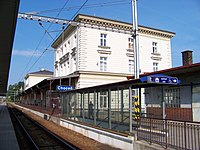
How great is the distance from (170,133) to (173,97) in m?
6.54

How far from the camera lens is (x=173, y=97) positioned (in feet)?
47.4

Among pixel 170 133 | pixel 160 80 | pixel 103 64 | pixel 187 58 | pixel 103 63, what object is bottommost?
pixel 170 133

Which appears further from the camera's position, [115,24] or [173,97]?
[115,24]

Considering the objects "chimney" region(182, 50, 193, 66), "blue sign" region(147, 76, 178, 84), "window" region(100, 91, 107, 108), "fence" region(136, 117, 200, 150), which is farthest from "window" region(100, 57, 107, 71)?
"blue sign" region(147, 76, 178, 84)

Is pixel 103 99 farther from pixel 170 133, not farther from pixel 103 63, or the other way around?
pixel 103 63

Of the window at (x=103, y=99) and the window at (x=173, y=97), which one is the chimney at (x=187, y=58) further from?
the window at (x=103, y=99)

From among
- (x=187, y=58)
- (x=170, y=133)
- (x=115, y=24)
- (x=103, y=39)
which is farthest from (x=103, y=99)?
(x=115, y=24)

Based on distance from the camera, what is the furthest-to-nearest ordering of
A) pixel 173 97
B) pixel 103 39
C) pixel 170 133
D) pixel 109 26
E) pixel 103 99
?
pixel 103 39 → pixel 109 26 → pixel 173 97 → pixel 103 99 → pixel 170 133

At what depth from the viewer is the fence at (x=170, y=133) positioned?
7.29 metres

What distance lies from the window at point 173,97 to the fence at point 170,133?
523cm

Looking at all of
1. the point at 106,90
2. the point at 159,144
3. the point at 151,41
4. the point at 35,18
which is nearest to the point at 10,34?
the point at 106,90

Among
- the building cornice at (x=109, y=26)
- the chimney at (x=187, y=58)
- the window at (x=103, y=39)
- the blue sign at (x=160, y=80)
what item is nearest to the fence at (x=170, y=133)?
the blue sign at (x=160, y=80)

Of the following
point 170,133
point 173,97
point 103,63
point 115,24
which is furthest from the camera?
point 115,24

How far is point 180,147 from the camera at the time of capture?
7535 mm
